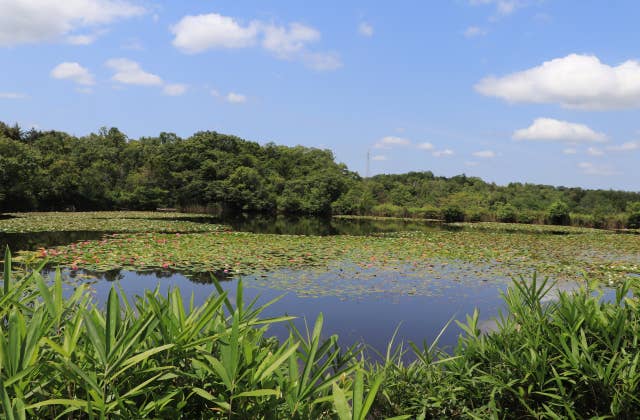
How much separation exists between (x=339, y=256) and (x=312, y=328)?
552 centimetres

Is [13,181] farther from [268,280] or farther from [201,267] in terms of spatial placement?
[268,280]

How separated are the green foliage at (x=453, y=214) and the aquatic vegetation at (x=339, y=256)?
19.2 metres

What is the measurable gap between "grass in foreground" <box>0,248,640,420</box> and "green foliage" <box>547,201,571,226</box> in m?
34.1

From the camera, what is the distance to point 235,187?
3578cm

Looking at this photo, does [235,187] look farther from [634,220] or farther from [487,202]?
[634,220]

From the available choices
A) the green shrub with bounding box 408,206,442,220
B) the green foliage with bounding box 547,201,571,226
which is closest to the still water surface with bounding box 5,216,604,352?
the green foliage with bounding box 547,201,571,226

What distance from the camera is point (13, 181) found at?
23.8 metres

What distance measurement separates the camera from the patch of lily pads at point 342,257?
8992mm

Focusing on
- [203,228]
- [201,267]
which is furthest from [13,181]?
[201,267]

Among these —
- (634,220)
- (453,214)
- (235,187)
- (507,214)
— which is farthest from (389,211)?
(634,220)

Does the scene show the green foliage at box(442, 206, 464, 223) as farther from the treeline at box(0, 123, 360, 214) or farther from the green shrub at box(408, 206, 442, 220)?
the treeline at box(0, 123, 360, 214)

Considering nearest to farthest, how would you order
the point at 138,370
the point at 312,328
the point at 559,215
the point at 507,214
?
the point at 138,370 → the point at 312,328 → the point at 559,215 → the point at 507,214

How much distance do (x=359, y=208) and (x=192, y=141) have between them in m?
17.7

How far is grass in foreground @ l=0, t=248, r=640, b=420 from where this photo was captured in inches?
36.4
